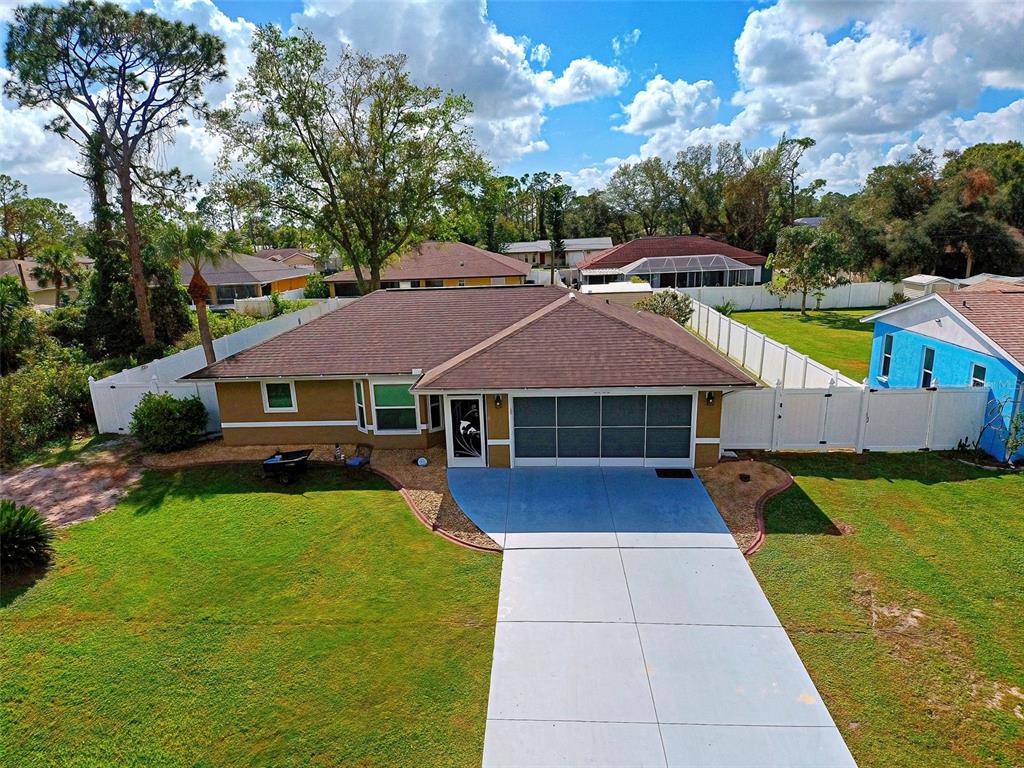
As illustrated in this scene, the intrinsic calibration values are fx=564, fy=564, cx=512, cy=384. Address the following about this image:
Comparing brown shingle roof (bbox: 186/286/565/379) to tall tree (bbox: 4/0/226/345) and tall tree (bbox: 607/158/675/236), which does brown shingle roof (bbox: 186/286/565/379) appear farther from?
tall tree (bbox: 607/158/675/236)

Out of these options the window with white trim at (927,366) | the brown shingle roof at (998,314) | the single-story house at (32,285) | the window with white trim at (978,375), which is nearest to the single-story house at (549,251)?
the single-story house at (32,285)

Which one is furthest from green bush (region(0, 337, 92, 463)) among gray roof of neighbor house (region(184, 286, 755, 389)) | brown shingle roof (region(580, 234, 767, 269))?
brown shingle roof (region(580, 234, 767, 269))

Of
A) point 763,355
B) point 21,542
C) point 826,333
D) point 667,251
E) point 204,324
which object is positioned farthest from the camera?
point 667,251

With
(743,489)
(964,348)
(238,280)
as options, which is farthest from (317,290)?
(964,348)

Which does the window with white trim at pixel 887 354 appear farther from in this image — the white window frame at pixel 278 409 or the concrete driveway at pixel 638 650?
the white window frame at pixel 278 409

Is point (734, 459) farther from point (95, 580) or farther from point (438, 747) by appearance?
point (95, 580)

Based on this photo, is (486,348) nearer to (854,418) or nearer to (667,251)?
(854,418)
